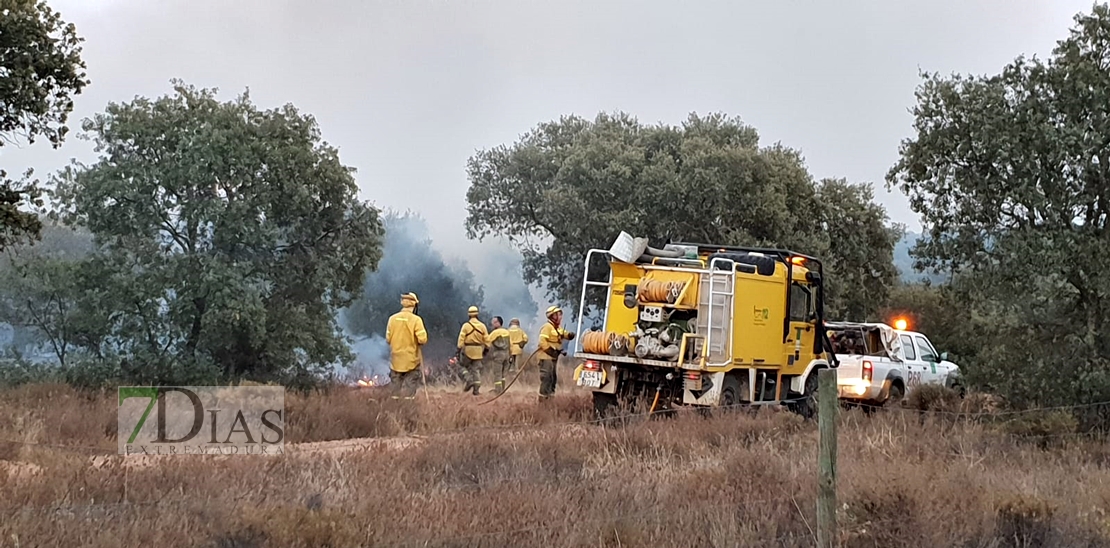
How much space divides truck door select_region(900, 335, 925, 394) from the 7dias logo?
1001 centimetres

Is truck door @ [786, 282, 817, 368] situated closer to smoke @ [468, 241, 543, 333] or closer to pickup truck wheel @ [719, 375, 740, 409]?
pickup truck wheel @ [719, 375, 740, 409]

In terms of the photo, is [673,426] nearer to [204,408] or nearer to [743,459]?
[743,459]

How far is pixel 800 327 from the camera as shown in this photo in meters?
14.2

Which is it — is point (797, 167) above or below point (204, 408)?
above

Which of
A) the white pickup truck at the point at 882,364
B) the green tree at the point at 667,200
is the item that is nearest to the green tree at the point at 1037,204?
the white pickup truck at the point at 882,364

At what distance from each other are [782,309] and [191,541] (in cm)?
1002

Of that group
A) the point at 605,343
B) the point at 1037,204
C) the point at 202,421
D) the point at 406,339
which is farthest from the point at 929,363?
the point at 202,421

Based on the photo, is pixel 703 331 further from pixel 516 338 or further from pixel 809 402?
pixel 516 338

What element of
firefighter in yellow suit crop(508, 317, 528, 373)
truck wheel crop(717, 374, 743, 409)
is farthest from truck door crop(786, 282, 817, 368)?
firefighter in yellow suit crop(508, 317, 528, 373)

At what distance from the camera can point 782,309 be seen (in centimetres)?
1380

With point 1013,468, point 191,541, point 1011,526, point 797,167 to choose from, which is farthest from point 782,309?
point 797,167

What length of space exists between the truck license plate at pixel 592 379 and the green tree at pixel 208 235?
6.97 m

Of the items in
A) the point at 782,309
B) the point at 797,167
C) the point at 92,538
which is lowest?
the point at 92,538

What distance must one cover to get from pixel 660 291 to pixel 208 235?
958 centimetres
